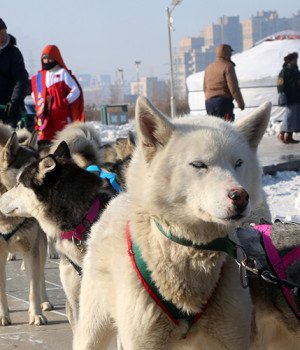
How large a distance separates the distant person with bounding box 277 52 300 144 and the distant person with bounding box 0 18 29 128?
9570mm

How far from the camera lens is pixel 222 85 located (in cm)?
1155

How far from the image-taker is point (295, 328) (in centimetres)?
Answer: 266

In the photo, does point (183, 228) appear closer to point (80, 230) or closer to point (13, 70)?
point (80, 230)

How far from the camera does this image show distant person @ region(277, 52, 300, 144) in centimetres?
1562

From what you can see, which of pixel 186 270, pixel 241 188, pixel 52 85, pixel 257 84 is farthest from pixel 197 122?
pixel 257 84

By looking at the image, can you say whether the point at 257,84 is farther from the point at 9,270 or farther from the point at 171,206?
the point at 171,206

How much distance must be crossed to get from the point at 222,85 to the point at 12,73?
5.16 metres

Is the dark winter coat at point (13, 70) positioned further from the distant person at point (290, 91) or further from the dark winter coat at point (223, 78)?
the distant person at point (290, 91)

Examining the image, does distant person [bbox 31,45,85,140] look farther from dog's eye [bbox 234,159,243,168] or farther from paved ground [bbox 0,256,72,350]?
dog's eye [bbox 234,159,243,168]

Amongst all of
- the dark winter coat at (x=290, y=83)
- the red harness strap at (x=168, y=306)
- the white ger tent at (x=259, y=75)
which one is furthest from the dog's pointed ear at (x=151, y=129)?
the white ger tent at (x=259, y=75)

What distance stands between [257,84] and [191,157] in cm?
2272

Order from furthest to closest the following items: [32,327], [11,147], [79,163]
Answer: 1. [79,163]
2. [11,147]
3. [32,327]

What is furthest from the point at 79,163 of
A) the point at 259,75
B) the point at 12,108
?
the point at 259,75

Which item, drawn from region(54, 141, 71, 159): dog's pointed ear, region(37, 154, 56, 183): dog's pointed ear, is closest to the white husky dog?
region(37, 154, 56, 183): dog's pointed ear
